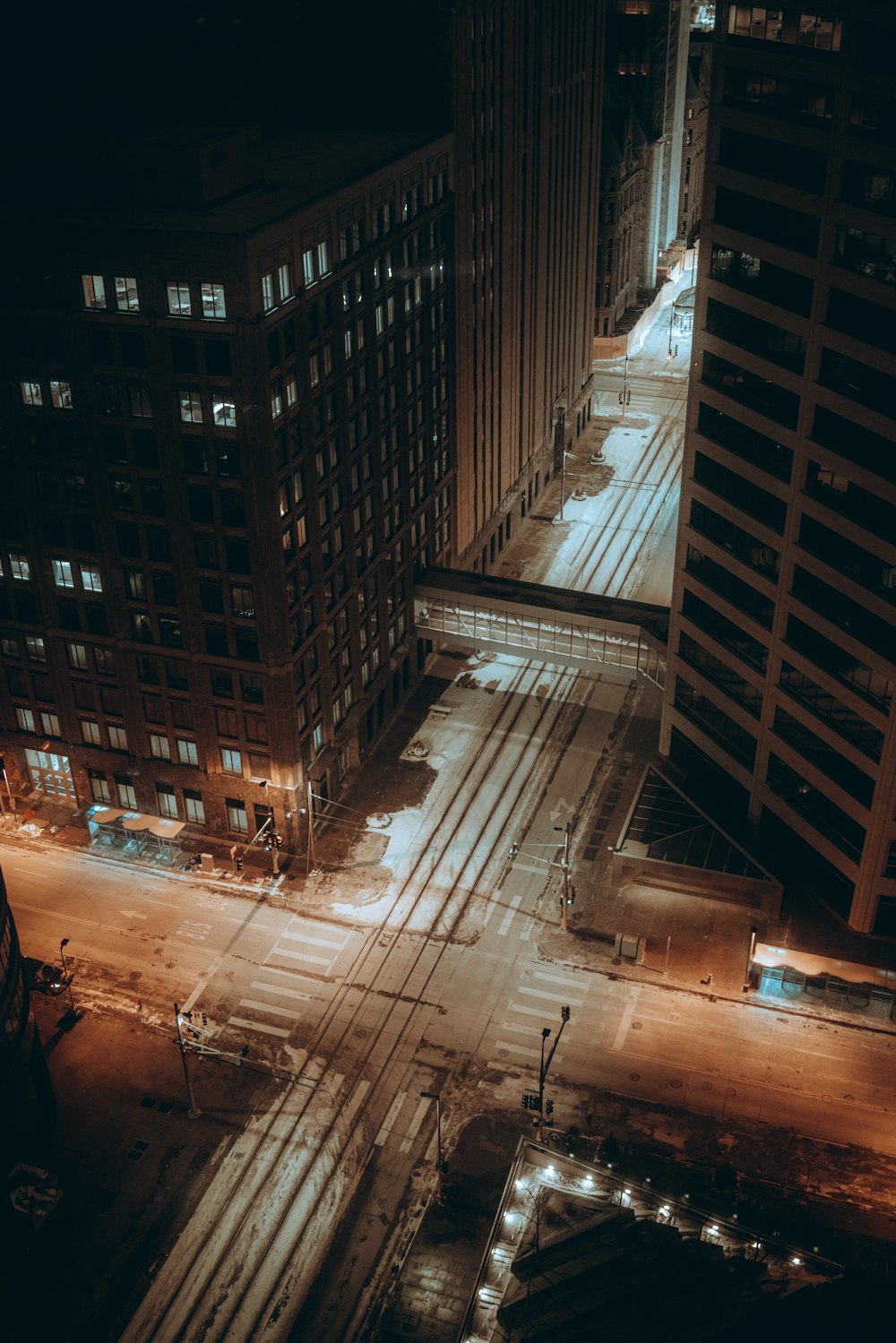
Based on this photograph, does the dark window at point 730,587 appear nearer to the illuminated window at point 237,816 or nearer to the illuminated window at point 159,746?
the illuminated window at point 237,816

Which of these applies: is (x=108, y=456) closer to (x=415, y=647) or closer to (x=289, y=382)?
(x=289, y=382)

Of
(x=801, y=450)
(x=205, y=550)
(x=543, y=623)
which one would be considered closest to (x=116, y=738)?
(x=205, y=550)

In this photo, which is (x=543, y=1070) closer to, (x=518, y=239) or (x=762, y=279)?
(x=762, y=279)

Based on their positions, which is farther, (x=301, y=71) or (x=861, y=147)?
(x=301, y=71)

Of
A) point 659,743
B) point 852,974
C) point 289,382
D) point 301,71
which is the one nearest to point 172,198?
point 289,382

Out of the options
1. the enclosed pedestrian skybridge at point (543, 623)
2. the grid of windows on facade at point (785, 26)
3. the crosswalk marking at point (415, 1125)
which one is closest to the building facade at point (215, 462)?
the enclosed pedestrian skybridge at point (543, 623)
